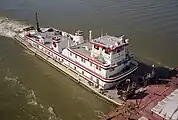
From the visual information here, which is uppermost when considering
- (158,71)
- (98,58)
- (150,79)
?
(98,58)

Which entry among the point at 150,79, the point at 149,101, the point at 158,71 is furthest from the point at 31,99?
the point at 158,71

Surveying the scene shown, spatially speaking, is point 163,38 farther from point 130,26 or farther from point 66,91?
point 66,91

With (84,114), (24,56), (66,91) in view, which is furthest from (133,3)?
(84,114)

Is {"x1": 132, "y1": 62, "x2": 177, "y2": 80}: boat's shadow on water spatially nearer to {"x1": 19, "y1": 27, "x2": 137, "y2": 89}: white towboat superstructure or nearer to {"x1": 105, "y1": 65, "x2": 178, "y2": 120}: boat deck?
{"x1": 105, "y1": 65, "x2": 178, "y2": 120}: boat deck

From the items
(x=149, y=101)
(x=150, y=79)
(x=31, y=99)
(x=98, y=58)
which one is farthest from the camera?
(x=31, y=99)

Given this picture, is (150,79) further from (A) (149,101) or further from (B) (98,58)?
(B) (98,58)

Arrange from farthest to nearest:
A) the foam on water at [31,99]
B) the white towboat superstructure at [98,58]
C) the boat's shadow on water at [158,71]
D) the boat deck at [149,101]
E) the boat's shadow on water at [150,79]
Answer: the boat's shadow on water at [158,71] → the white towboat superstructure at [98,58] → the boat's shadow on water at [150,79] → the foam on water at [31,99] → the boat deck at [149,101]

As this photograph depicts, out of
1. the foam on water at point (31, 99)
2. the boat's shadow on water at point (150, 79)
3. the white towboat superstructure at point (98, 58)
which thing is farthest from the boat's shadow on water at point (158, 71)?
the foam on water at point (31, 99)

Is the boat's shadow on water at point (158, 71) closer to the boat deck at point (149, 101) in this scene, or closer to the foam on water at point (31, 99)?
the boat deck at point (149, 101)
